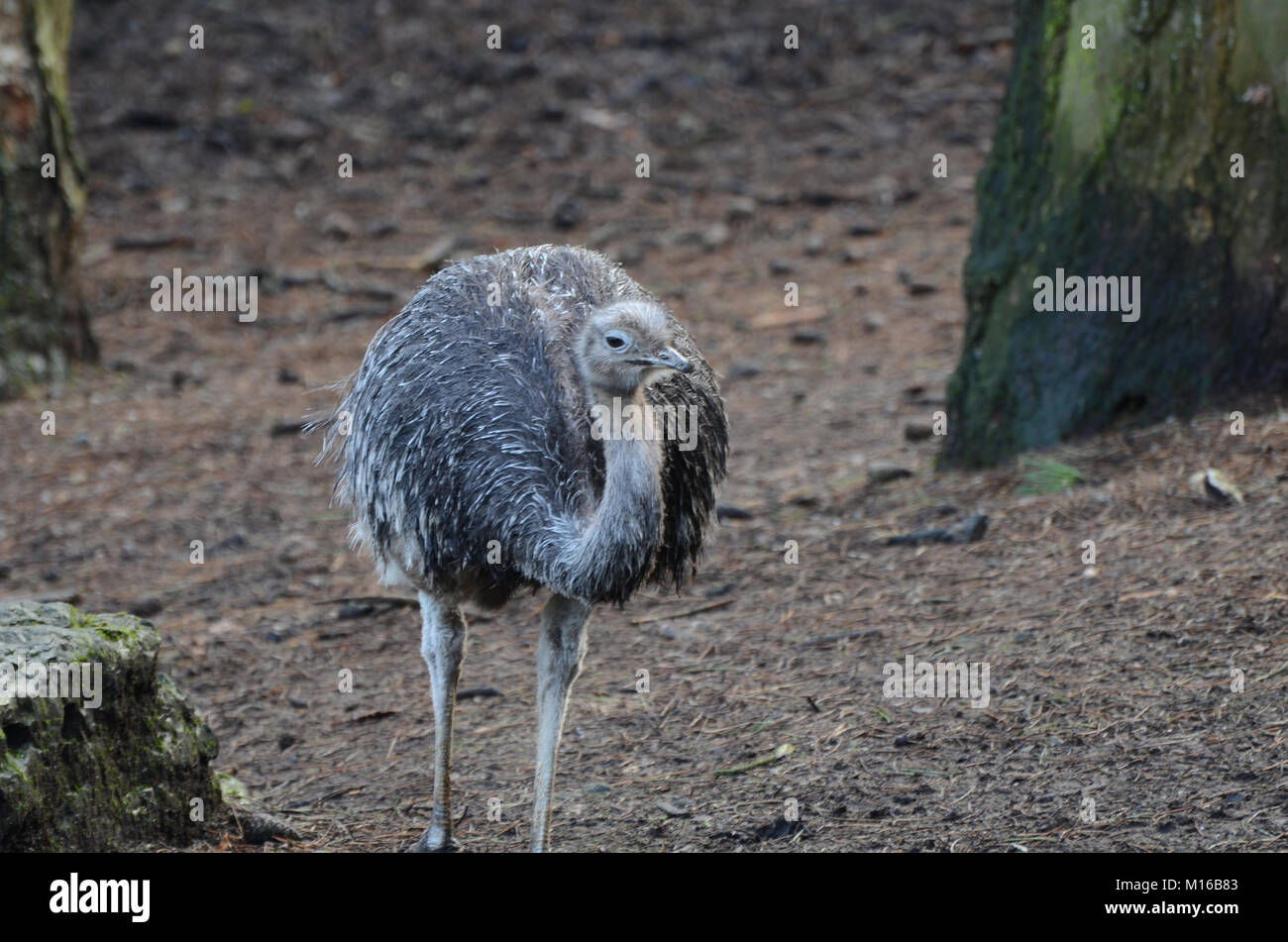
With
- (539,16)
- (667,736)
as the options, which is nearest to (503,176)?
(539,16)

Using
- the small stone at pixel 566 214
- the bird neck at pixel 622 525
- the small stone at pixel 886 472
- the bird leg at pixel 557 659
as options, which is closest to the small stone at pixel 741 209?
the small stone at pixel 566 214

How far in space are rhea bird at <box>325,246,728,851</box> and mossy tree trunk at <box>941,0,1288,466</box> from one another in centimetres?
246

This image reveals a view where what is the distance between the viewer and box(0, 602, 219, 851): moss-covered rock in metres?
4.59

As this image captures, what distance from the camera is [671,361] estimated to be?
14.9ft

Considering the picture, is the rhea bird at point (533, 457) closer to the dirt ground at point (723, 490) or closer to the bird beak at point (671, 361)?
the bird beak at point (671, 361)

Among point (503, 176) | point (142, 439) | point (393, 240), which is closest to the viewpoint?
point (142, 439)

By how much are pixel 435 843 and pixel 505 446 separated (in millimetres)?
1344

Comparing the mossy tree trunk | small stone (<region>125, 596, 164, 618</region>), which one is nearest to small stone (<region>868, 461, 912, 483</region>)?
the mossy tree trunk

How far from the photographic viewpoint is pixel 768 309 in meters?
11.7

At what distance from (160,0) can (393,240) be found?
18.9 ft

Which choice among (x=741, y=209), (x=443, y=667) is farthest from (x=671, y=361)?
(x=741, y=209)

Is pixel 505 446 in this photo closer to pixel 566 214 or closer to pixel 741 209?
pixel 566 214

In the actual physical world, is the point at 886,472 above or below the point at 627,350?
below
